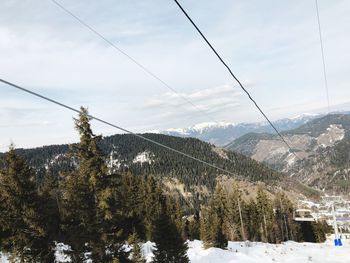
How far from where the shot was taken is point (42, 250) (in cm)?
2467

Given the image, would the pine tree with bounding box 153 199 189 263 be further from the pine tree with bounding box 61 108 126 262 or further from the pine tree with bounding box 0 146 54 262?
the pine tree with bounding box 0 146 54 262

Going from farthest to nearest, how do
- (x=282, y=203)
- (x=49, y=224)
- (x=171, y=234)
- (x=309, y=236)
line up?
(x=309, y=236)
(x=282, y=203)
(x=171, y=234)
(x=49, y=224)

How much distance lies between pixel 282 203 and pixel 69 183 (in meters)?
81.3

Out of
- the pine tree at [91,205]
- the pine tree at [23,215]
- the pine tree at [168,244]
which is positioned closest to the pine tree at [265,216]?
the pine tree at [168,244]

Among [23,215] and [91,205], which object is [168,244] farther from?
[23,215]

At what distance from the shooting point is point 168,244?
33.4 m

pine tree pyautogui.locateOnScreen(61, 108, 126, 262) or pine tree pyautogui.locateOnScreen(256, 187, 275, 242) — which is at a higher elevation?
pine tree pyautogui.locateOnScreen(61, 108, 126, 262)

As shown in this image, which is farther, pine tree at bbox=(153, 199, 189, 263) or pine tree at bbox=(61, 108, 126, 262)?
pine tree at bbox=(153, 199, 189, 263)

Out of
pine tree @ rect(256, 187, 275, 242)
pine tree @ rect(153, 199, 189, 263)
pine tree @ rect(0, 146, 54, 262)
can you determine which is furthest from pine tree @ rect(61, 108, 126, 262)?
pine tree @ rect(256, 187, 275, 242)

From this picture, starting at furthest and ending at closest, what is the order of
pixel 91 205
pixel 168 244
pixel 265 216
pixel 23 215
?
1. pixel 265 216
2. pixel 168 244
3. pixel 23 215
4. pixel 91 205

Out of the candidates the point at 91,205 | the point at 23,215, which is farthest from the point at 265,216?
the point at 23,215

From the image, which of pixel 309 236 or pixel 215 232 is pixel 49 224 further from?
pixel 309 236

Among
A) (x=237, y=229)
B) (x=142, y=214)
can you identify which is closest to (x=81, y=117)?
(x=142, y=214)

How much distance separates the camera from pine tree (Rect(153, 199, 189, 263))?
109 feet
